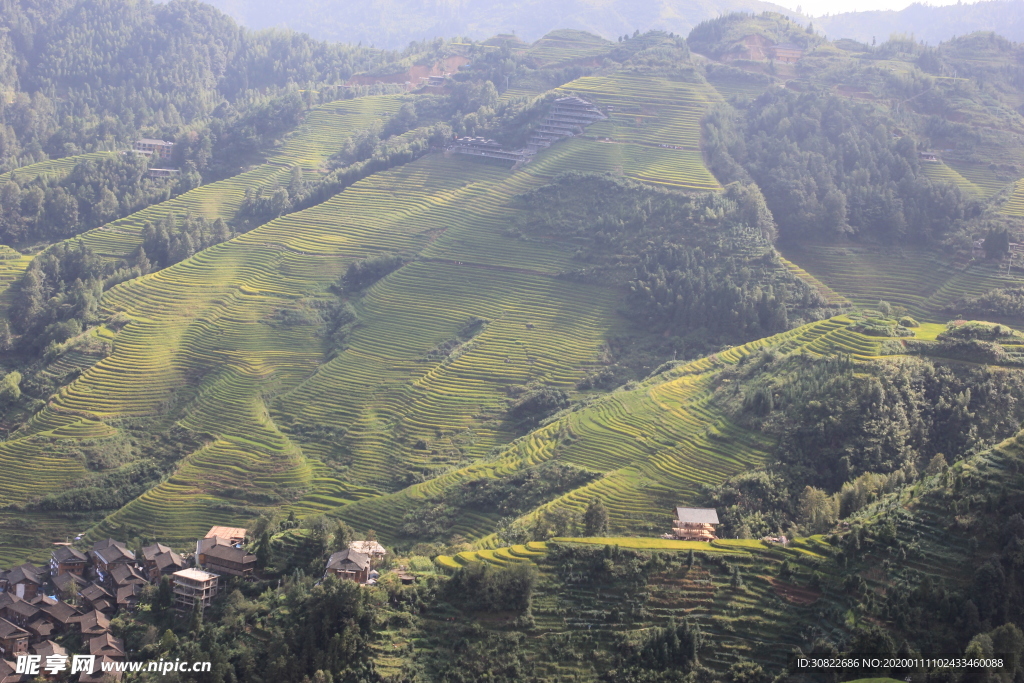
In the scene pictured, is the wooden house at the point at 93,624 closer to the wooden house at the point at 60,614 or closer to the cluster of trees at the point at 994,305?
the wooden house at the point at 60,614

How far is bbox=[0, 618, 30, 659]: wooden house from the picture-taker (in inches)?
1008

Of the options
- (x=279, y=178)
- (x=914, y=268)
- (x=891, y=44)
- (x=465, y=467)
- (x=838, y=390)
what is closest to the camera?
(x=838, y=390)

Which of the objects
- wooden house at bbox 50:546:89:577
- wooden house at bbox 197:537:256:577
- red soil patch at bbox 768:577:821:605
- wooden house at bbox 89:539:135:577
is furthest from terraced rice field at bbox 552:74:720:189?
wooden house at bbox 50:546:89:577

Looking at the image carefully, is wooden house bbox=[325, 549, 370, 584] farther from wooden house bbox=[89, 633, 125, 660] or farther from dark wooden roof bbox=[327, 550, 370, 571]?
wooden house bbox=[89, 633, 125, 660]

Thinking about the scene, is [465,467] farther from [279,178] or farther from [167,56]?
[167,56]

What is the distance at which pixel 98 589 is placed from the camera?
27.3m

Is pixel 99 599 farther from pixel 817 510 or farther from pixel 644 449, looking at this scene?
pixel 817 510

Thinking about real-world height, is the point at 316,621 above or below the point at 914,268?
below

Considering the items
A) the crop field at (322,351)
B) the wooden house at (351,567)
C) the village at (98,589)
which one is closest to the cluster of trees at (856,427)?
the wooden house at (351,567)

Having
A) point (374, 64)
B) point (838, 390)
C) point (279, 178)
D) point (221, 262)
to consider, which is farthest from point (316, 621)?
point (374, 64)

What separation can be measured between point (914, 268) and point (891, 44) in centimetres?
2840

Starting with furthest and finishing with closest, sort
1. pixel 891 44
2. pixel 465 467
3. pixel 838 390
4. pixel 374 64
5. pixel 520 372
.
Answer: pixel 374 64, pixel 891 44, pixel 520 372, pixel 465 467, pixel 838 390

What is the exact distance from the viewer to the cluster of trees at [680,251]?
139ft

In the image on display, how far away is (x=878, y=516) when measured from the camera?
24.4 metres
